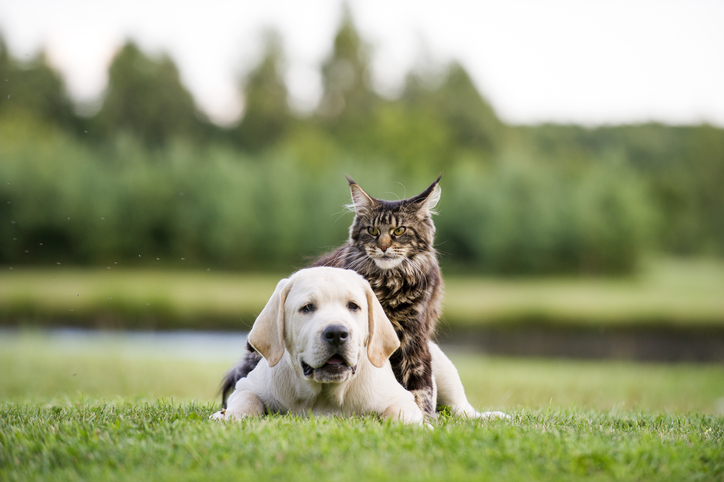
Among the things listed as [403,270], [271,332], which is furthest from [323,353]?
[403,270]

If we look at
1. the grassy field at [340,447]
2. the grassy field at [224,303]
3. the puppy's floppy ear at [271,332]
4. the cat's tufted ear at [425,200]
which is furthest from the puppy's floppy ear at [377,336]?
the grassy field at [224,303]

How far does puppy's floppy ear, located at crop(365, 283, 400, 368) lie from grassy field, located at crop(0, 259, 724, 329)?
2021 centimetres

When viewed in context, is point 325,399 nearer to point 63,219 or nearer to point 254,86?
point 63,219

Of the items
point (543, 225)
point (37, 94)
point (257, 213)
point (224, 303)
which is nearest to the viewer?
point (224, 303)

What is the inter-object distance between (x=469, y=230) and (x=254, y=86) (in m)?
15.9

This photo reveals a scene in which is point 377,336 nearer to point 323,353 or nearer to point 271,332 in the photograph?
point 323,353

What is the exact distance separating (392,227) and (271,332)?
180cm

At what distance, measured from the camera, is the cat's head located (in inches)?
215

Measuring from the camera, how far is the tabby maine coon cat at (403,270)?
5016 millimetres

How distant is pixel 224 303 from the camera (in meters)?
25.5

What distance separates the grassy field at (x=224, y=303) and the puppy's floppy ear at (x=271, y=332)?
20.2 m

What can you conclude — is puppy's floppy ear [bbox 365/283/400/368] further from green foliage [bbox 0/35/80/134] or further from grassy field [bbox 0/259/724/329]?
green foliage [bbox 0/35/80/134]

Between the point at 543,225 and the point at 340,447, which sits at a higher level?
the point at 340,447

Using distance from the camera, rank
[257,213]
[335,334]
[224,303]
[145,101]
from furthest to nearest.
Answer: [145,101] → [257,213] → [224,303] → [335,334]
